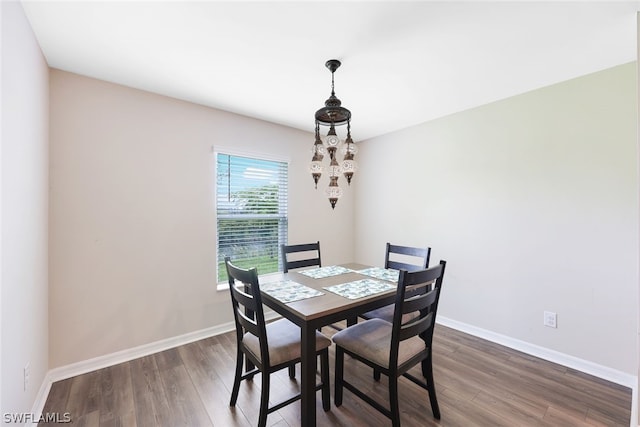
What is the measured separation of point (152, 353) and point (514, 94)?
13.6ft

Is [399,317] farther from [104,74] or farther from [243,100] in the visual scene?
[104,74]

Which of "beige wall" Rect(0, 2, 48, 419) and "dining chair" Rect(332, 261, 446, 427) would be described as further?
"dining chair" Rect(332, 261, 446, 427)

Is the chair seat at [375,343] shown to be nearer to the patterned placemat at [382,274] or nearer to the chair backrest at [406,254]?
the patterned placemat at [382,274]

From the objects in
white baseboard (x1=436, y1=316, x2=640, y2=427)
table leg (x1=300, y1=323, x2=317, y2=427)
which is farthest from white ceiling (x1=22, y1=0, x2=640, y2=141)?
white baseboard (x1=436, y1=316, x2=640, y2=427)

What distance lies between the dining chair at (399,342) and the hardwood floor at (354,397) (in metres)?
0.20

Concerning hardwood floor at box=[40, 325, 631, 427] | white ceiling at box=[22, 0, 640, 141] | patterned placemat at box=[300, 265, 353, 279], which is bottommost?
hardwood floor at box=[40, 325, 631, 427]

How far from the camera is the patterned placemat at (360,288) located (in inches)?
70.0

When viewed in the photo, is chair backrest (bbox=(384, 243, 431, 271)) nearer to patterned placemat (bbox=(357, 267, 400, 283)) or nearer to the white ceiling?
patterned placemat (bbox=(357, 267, 400, 283))

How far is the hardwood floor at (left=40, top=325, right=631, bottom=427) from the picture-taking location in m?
1.67

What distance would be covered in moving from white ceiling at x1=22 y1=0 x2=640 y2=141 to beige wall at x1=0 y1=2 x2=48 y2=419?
0.90 feet

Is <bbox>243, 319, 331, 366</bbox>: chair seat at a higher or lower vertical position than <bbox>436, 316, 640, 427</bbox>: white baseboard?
higher

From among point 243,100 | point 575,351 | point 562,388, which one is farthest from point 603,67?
point 243,100

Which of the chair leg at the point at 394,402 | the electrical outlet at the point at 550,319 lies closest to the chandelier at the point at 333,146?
the chair leg at the point at 394,402

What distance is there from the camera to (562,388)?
197 cm
